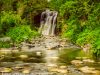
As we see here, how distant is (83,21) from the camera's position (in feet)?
57.2

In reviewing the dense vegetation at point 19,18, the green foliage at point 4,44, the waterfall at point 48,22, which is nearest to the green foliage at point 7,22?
the dense vegetation at point 19,18

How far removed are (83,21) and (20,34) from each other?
13.4 ft

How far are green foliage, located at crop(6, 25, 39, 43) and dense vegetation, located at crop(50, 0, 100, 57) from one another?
252 cm

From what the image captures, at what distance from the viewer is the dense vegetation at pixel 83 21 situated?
48.7 feet

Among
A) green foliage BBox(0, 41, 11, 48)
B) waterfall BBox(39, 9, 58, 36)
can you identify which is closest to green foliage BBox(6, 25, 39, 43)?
green foliage BBox(0, 41, 11, 48)

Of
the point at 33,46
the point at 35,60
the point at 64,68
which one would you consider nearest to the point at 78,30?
the point at 33,46

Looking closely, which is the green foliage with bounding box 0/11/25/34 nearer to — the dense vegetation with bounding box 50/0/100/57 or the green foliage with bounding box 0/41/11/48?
the dense vegetation with bounding box 50/0/100/57

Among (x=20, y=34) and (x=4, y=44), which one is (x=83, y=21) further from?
(x=4, y=44)

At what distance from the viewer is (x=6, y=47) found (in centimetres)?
1511

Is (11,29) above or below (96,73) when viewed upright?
above

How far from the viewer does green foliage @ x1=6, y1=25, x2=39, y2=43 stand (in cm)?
1748

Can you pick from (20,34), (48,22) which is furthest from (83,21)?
(48,22)

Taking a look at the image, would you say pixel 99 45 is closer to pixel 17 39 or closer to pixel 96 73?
pixel 96 73

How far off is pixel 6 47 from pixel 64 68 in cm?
582
